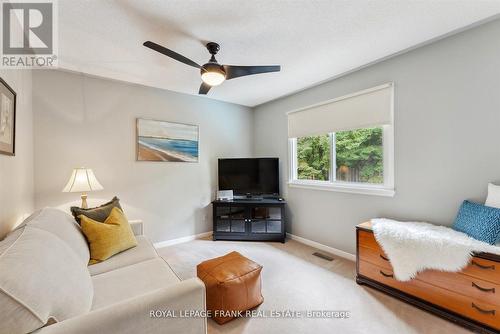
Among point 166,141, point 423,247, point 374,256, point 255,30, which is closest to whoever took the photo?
point 423,247

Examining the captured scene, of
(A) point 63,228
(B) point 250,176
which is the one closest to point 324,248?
(B) point 250,176

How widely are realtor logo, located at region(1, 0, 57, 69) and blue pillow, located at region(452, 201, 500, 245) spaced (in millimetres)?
3551

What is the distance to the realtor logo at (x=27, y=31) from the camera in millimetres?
1606

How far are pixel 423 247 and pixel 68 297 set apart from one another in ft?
7.77

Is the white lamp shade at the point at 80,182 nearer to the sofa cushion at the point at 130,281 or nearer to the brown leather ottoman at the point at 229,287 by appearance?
the sofa cushion at the point at 130,281

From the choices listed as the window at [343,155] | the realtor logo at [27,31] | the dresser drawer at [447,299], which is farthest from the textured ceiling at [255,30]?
the dresser drawer at [447,299]

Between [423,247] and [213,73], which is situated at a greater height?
[213,73]

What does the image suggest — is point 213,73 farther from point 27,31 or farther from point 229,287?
point 229,287

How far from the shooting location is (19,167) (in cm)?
197

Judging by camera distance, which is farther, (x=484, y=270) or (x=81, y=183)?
(x=81, y=183)

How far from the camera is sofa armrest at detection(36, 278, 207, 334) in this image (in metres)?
0.88

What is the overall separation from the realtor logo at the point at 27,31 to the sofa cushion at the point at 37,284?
1535 millimetres

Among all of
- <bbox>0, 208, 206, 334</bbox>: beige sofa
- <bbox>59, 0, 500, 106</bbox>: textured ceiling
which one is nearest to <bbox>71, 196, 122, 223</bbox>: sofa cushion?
<bbox>0, 208, 206, 334</bbox>: beige sofa

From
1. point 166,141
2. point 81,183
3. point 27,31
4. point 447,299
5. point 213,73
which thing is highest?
point 27,31
